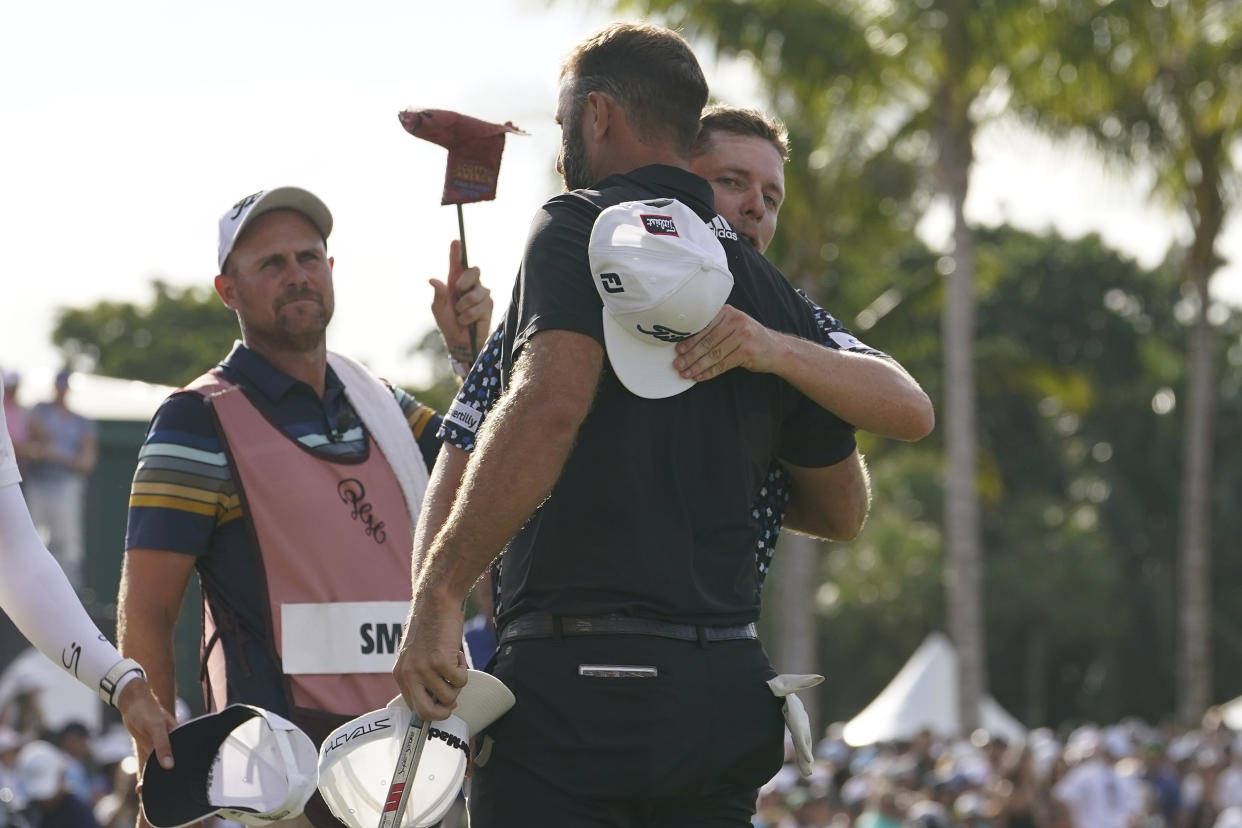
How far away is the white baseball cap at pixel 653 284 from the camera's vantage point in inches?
121

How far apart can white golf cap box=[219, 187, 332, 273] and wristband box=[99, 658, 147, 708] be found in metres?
1.05

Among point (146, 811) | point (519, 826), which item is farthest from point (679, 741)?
point (146, 811)

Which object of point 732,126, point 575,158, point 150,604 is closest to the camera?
point 575,158

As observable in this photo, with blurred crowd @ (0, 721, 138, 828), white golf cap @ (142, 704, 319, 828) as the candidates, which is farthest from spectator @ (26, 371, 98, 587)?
white golf cap @ (142, 704, 319, 828)

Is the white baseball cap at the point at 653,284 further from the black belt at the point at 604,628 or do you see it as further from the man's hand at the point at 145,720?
the man's hand at the point at 145,720

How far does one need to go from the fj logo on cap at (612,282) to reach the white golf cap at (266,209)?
5.17 feet

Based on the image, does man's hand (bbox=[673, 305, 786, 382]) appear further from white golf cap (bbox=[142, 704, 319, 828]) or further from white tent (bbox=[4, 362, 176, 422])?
white tent (bbox=[4, 362, 176, 422])

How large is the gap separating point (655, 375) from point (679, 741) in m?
0.59

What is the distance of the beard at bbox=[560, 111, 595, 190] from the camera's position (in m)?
3.43

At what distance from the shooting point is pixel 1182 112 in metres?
23.5

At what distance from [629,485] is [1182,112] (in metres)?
21.8

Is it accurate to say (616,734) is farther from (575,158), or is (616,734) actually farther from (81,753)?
(81,753)

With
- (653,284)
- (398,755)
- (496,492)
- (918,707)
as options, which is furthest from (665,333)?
(918,707)

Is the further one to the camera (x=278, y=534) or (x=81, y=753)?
(x=81, y=753)
